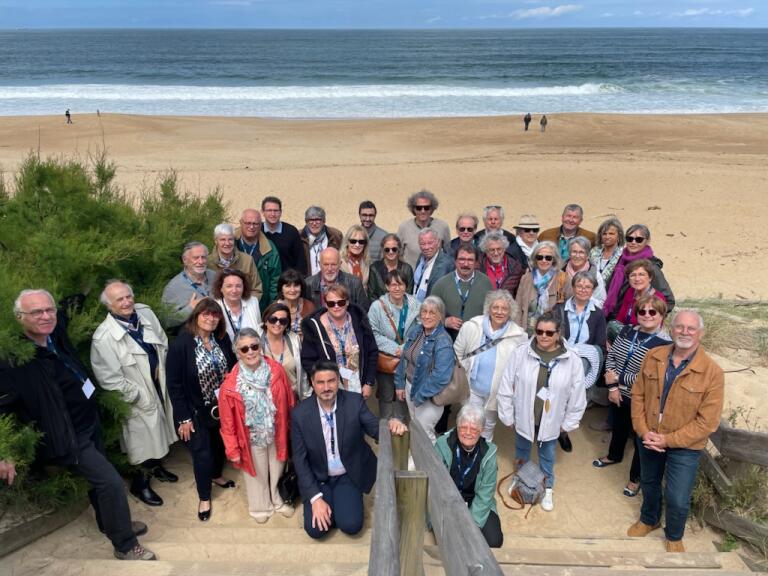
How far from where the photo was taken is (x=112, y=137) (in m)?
27.5

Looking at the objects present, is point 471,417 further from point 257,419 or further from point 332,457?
point 257,419

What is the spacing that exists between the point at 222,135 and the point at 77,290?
83.1 feet

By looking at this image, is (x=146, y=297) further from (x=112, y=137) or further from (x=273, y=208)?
(x=112, y=137)

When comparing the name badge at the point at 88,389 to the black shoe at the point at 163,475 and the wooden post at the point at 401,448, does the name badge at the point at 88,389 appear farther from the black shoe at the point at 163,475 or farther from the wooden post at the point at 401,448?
the wooden post at the point at 401,448

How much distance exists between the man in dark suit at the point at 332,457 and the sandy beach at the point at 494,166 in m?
6.70

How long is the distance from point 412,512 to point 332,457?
5.46 feet

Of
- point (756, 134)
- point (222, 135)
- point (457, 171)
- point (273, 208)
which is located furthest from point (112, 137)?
point (756, 134)

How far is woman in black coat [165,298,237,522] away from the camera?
14.8 ft

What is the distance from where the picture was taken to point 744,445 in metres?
4.51

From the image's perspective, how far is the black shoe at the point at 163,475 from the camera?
5219 millimetres

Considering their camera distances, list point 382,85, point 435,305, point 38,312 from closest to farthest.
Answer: point 38,312, point 435,305, point 382,85

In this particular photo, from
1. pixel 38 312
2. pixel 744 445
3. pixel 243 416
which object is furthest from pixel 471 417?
pixel 38 312

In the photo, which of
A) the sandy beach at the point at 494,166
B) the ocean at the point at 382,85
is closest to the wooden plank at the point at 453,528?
the sandy beach at the point at 494,166

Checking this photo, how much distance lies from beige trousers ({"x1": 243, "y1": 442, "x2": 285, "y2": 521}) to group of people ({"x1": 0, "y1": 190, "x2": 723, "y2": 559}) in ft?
0.04
